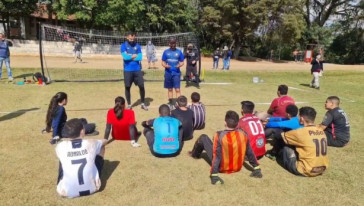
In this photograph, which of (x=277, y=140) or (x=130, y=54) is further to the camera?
(x=130, y=54)

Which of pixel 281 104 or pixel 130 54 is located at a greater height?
pixel 130 54

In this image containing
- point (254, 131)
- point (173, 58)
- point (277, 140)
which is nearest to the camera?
point (254, 131)

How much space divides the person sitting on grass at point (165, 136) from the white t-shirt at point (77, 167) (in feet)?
4.43

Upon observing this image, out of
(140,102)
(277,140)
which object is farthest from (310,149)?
(140,102)

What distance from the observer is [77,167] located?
143 inches

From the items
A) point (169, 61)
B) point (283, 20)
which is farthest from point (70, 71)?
point (283, 20)

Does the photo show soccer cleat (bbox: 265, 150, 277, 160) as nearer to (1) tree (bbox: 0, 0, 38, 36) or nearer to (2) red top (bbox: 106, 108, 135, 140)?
(2) red top (bbox: 106, 108, 135, 140)

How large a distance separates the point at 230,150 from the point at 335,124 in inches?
109

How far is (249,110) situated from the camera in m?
5.14

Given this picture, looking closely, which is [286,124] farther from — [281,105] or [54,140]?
[54,140]

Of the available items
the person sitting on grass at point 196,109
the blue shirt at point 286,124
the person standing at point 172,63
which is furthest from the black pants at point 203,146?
the person standing at point 172,63

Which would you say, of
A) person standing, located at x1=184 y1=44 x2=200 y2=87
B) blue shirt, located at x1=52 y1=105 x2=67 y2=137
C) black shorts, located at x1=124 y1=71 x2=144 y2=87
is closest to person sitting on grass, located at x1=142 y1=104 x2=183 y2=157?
blue shirt, located at x1=52 y1=105 x2=67 y2=137

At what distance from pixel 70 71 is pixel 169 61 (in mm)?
10320

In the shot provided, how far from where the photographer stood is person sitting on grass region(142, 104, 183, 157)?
197 inches
